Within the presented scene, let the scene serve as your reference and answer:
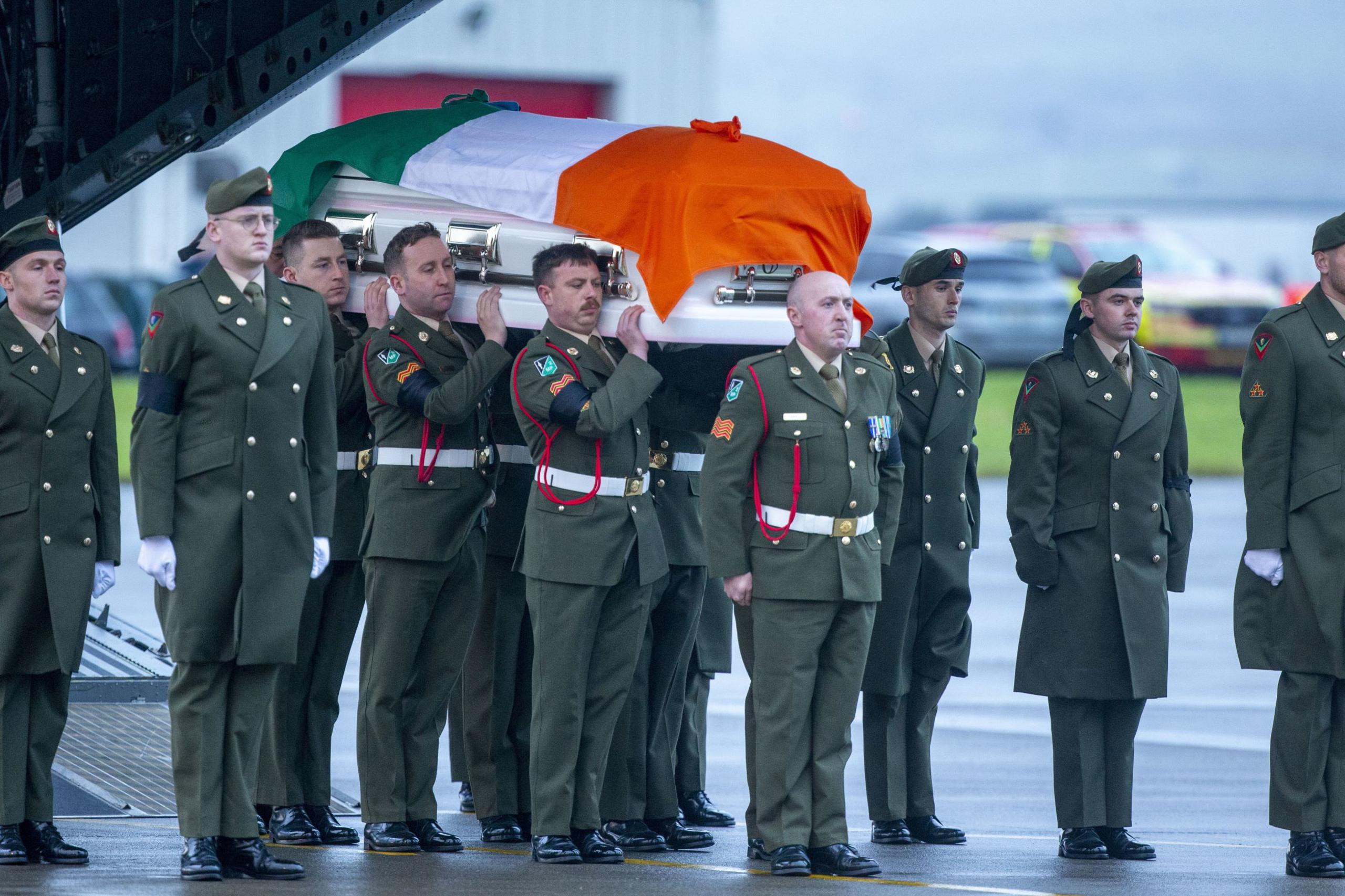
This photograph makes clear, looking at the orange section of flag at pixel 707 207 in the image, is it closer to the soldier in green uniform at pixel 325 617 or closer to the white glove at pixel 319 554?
the soldier in green uniform at pixel 325 617

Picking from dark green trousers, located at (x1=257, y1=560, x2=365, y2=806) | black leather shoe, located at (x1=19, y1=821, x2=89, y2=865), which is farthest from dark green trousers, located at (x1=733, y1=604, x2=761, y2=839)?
black leather shoe, located at (x1=19, y1=821, x2=89, y2=865)

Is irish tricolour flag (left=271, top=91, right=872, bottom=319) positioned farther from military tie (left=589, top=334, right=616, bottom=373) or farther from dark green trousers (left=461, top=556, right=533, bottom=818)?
dark green trousers (left=461, top=556, right=533, bottom=818)

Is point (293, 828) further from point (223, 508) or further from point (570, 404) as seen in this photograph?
point (570, 404)

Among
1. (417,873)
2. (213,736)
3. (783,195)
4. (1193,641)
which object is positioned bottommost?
(1193,641)

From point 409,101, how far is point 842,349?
19137 millimetres

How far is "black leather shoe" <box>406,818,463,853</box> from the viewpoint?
6.12m

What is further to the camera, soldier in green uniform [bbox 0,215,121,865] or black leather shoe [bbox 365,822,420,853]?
black leather shoe [bbox 365,822,420,853]

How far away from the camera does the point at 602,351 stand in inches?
238

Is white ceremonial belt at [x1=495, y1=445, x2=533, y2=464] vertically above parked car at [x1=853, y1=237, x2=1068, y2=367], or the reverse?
white ceremonial belt at [x1=495, y1=445, x2=533, y2=464]

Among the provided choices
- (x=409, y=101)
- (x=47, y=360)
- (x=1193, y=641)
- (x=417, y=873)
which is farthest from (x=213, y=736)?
(x=409, y=101)

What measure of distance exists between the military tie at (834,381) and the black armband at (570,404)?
24.9 inches

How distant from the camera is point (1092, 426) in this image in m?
→ 6.44

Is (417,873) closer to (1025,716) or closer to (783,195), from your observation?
(783,195)

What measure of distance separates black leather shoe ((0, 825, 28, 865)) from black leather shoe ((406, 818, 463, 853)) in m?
1.06
